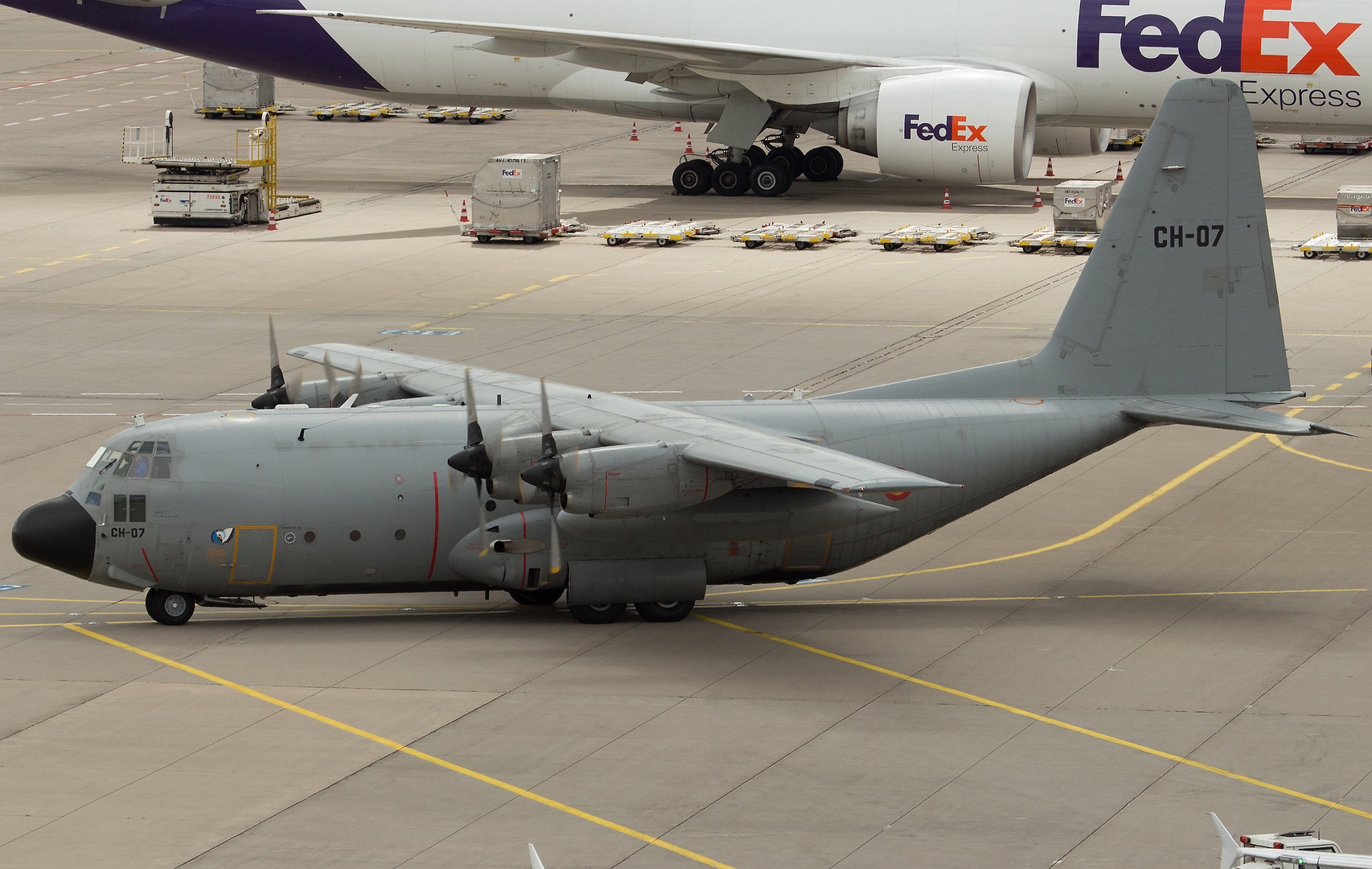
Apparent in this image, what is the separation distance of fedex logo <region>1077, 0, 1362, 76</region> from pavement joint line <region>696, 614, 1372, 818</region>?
1465 inches

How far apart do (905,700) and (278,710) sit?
8256 millimetres

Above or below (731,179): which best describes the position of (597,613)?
below

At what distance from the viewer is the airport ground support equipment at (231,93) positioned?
80.8m

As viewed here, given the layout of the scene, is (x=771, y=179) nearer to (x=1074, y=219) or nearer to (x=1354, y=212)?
(x=1074, y=219)

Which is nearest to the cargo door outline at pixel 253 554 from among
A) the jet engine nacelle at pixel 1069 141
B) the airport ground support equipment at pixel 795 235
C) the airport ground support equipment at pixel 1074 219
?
the airport ground support equipment at pixel 795 235

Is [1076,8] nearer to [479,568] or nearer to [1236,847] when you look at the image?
[479,568]

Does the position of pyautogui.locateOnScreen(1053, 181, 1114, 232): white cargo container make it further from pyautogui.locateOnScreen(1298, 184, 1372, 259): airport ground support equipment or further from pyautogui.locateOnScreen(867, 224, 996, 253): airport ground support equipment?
pyautogui.locateOnScreen(1298, 184, 1372, 259): airport ground support equipment

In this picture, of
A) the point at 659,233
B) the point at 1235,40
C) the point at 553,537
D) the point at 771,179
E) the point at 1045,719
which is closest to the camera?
the point at 1045,719

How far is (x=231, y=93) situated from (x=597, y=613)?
202 feet

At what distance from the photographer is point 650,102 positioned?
63.5 metres

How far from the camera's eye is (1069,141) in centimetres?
6412

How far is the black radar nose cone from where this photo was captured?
25.5m

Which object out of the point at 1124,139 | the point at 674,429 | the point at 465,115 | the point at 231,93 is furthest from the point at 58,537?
the point at 465,115

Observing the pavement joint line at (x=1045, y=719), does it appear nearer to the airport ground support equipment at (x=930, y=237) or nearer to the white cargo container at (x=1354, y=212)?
the airport ground support equipment at (x=930, y=237)
